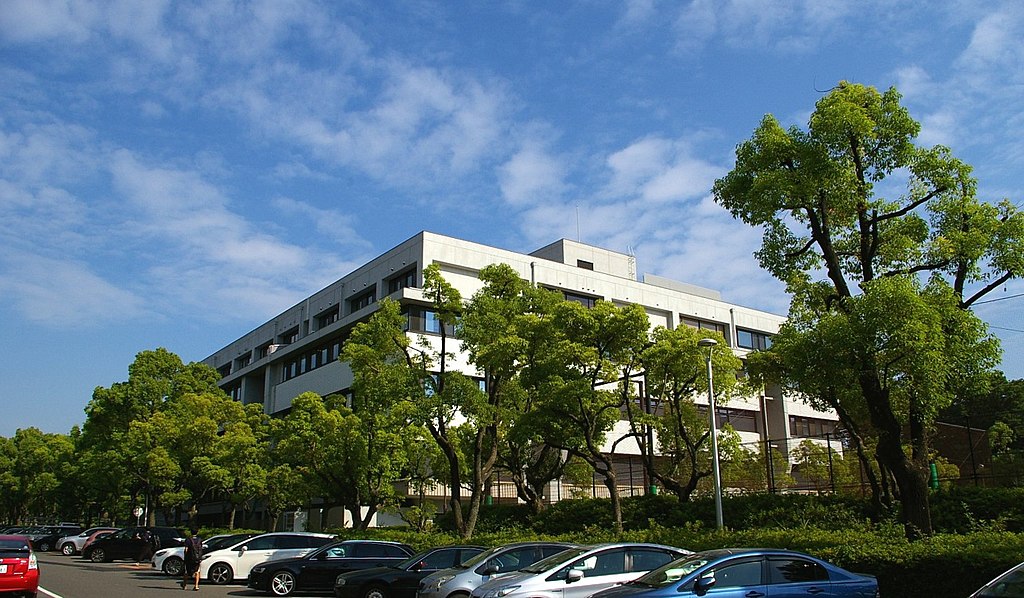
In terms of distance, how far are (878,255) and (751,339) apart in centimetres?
4152

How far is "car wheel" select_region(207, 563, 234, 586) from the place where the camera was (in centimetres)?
2481

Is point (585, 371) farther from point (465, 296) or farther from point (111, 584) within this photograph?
point (465, 296)

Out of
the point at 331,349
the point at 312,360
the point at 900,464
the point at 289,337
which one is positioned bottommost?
the point at 900,464

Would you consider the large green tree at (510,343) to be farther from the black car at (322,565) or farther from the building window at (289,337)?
the building window at (289,337)

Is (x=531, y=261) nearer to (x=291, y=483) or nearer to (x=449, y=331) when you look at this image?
(x=449, y=331)

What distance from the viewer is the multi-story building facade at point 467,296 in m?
46.2

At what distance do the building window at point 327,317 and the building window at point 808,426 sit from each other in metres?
32.5

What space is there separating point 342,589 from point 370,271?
109 feet

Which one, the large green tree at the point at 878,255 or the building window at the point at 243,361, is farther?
the building window at the point at 243,361

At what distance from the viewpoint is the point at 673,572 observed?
12.1 meters

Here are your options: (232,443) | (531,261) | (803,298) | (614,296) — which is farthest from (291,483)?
(803,298)

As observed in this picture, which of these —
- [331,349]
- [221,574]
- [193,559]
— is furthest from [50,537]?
[193,559]

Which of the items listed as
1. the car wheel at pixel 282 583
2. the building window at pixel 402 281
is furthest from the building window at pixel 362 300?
the car wheel at pixel 282 583

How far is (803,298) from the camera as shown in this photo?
20594 millimetres
